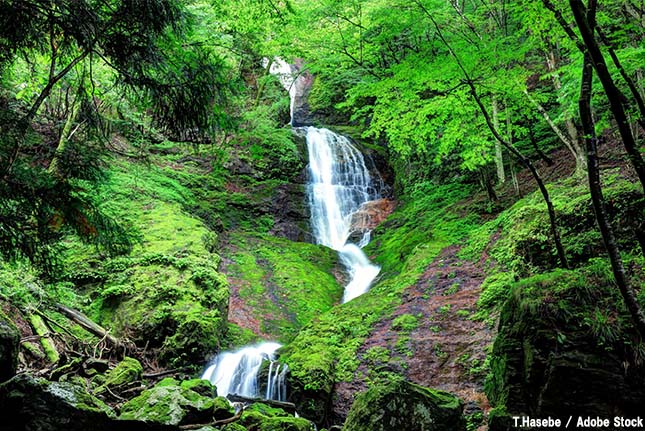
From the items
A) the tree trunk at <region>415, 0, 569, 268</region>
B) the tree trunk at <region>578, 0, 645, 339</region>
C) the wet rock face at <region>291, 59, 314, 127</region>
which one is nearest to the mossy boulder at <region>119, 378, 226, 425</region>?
the tree trunk at <region>578, 0, 645, 339</region>

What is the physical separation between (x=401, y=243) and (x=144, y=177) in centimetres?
938

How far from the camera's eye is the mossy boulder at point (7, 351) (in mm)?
3537

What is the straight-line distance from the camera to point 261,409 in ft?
20.0

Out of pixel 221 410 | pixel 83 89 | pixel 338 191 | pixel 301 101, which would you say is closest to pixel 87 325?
pixel 221 410

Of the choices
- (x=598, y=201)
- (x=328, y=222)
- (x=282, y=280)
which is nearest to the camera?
(x=598, y=201)

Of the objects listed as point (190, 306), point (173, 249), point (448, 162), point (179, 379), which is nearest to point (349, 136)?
point (448, 162)

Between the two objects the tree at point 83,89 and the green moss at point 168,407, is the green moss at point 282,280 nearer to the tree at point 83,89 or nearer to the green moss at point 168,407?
the green moss at point 168,407

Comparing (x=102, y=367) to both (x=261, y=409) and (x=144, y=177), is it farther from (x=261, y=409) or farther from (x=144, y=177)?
(x=144, y=177)

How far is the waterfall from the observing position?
7375mm

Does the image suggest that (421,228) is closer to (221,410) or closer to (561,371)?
(221,410)

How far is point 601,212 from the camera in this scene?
3803 mm

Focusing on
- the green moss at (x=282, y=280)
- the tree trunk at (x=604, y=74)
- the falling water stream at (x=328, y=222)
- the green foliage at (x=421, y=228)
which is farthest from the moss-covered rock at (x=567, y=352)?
the green moss at (x=282, y=280)

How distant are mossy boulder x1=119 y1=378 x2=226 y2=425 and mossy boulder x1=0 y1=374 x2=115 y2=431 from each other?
48 centimetres

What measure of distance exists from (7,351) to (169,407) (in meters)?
1.66
